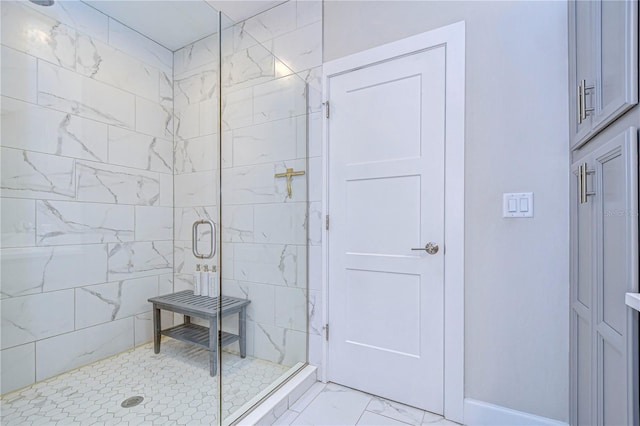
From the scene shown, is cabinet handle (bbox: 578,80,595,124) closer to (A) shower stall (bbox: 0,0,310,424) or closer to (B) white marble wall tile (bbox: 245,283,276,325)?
(A) shower stall (bbox: 0,0,310,424)

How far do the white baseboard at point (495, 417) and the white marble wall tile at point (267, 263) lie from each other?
118cm

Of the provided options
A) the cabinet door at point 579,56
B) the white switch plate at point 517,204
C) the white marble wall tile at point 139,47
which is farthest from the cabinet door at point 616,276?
the white marble wall tile at point 139,47

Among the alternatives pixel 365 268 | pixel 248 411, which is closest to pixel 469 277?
pixel 365 268

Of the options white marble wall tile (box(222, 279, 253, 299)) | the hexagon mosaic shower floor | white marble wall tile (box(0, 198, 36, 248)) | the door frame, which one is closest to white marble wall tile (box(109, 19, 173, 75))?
white marble wall tile (box(0, 198, 36, 248))

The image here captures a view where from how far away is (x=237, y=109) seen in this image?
1.91 meters

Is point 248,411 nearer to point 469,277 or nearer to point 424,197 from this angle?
point 469,277

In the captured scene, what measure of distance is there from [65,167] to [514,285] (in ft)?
9.00

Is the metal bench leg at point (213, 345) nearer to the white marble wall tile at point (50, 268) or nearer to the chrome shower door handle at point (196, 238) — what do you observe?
the chrome shower door handle at point (196, 238)

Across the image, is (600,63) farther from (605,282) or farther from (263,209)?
(263,209)

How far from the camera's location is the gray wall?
1.34 m

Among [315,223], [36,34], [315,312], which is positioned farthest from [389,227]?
[36,34]

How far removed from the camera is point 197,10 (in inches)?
83.6

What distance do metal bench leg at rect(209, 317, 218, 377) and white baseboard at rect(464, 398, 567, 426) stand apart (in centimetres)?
145

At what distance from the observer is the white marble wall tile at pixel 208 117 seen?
2363 millimetres
